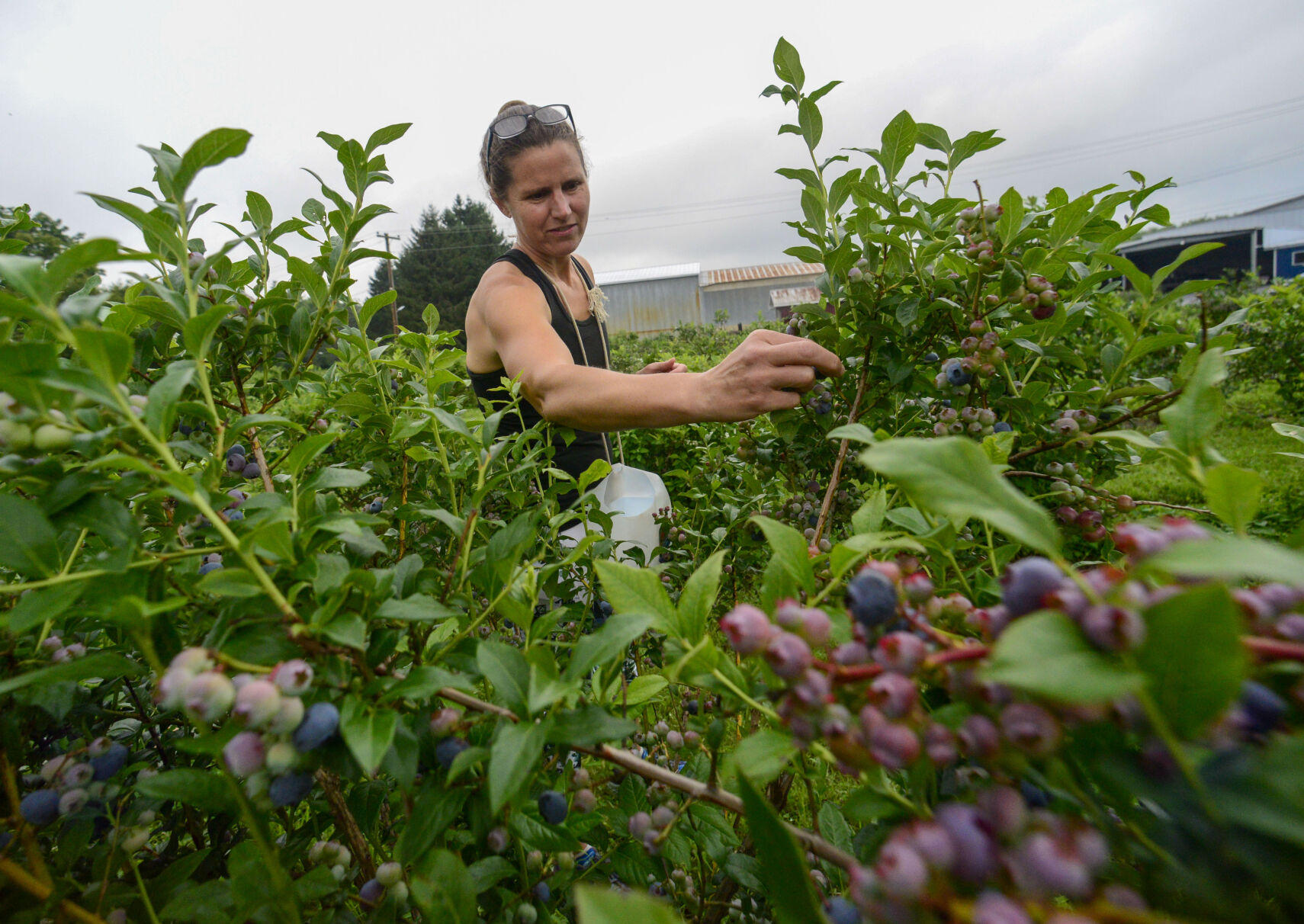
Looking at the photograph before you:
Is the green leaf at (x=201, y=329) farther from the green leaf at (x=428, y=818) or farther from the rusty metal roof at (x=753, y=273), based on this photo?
the rusty metal roof at (x=753, y=273)

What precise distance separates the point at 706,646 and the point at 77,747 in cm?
73

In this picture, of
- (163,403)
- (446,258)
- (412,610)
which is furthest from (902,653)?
(446,258)

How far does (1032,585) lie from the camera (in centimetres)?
31

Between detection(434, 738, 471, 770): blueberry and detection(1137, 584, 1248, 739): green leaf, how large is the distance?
1.55 ft

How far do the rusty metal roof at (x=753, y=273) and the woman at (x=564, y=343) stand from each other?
29932 millimetres

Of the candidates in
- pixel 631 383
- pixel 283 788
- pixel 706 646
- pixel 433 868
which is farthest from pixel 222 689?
pixel 631 383

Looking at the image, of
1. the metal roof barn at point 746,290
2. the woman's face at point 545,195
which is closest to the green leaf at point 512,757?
the woman's face at point 545,195

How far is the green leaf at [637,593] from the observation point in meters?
0.52

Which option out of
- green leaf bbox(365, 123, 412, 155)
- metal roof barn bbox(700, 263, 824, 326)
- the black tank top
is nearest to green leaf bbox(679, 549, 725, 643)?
green leaf bbox(365, 123, 412, 155)

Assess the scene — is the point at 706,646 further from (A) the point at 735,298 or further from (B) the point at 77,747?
(A) the point at 735,298

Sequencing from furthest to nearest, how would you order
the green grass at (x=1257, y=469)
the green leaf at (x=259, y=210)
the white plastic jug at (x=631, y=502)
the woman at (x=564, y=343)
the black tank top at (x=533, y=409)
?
the green grass at (x=1257, y=469) → the black tank top at (x=533, y=409) → the white plastic jug at (x=631, y=502) → the woman at (x=564, y=343) → the green leaf at (x=259, y=210)

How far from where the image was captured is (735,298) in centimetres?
3192

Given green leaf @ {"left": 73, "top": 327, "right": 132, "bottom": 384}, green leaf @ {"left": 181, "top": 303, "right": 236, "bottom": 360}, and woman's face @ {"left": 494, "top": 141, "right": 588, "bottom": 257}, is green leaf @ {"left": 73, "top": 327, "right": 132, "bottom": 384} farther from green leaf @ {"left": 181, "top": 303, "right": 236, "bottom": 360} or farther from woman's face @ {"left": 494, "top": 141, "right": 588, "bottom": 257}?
woman's face @ {"left": 494, "top": 141, "right": 588, "bottom": 257}

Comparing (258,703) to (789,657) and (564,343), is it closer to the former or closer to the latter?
(789,657)
